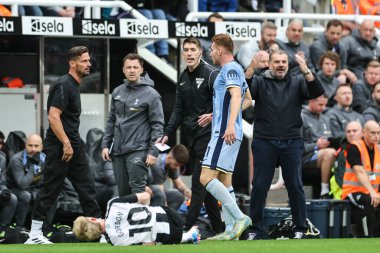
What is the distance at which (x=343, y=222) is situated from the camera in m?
17.4

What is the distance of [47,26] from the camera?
59.0 ft

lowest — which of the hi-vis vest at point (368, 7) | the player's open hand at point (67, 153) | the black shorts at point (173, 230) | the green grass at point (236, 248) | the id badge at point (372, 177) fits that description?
the green grass at point (236, 248)

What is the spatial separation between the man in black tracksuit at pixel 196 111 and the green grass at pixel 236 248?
1.34m

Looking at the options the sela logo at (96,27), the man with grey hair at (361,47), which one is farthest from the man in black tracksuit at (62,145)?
the man with grey hair at (361,47)

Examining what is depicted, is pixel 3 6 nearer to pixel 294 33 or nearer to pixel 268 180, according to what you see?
pixel 294 33

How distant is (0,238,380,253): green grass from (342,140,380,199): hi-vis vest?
11.7 feet

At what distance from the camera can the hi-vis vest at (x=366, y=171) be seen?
17656 mm

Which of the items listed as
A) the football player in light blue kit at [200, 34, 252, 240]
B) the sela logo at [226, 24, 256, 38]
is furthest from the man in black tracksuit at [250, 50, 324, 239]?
the sela logo at [226, 24, 256, 38]

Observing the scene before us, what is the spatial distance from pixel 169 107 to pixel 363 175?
4.11m

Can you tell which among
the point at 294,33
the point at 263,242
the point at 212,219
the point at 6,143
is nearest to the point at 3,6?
the point at 6,143

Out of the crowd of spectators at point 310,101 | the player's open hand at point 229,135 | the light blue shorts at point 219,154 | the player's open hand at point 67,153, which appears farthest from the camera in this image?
the crowd of spectators at point 310,101

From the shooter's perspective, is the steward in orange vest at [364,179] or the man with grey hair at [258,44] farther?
the man with grey hair at [258,44]

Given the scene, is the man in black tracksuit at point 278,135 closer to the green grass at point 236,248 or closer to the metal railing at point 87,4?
the green grass at point 236,248

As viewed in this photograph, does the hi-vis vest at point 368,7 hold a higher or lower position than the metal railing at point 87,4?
higher
